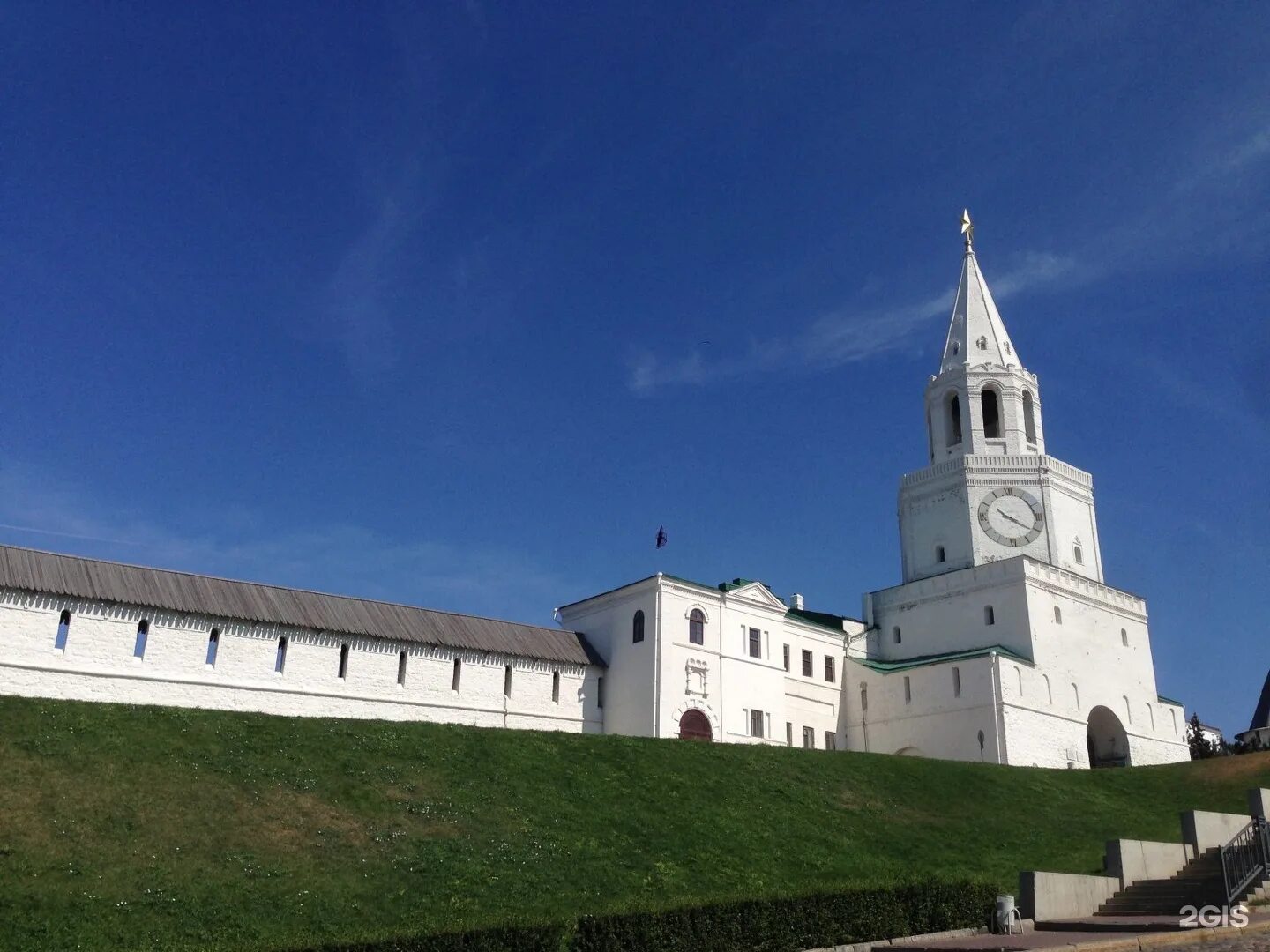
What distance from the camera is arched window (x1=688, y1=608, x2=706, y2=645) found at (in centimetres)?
4678

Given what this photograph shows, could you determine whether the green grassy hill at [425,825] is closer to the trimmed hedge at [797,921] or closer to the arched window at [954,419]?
the trimmed hedge at [797,921]

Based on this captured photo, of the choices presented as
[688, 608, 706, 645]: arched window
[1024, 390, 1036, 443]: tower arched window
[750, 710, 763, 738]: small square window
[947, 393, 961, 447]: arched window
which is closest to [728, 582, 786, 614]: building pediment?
[688, 608, 706, 645]: arched window

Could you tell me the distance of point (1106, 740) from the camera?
5359cm

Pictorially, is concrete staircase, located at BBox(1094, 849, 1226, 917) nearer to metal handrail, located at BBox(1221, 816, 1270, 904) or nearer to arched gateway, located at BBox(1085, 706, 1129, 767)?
metal handrail, located at BBox(1221, 816, 1270, 904)

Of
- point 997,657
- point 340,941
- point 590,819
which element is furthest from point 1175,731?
point 340,941

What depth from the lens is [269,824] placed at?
25.7 metres

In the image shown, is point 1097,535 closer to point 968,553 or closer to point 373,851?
point 968,553

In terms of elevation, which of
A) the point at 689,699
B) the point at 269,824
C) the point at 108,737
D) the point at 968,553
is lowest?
the point at 269,824

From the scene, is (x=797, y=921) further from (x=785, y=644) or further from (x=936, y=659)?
(x=936, y=659)

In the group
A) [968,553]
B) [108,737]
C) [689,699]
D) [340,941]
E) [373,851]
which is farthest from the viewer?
[968,553]

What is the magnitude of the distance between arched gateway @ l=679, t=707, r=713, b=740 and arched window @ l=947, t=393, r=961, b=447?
2219 centimetres

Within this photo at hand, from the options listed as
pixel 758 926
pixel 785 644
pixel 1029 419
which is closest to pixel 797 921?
pixel 758 926

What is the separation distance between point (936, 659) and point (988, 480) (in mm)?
9999

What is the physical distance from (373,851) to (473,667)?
17495mm
